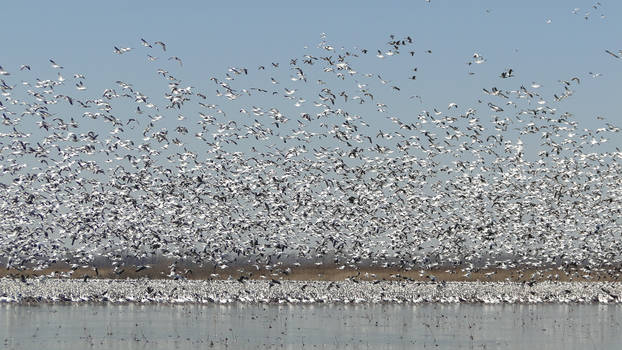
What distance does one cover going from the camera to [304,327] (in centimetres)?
5347

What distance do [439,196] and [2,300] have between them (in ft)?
103

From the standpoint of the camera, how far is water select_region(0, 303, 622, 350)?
151 feet

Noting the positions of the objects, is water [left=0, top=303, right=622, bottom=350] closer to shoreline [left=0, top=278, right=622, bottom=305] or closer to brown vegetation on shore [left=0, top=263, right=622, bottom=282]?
shoreline [left=0, top=278, right=622, bottom=305]

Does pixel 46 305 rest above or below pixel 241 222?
below

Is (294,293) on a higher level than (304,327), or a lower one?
higher

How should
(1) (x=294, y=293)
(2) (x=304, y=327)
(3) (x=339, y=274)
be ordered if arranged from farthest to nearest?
(3) (x=339, y=274) → (1) (x=294, y=293) → (2) (x=304, y=327)

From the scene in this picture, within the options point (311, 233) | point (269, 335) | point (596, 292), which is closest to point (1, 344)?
point (269, 335)

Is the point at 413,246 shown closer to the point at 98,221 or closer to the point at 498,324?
the point at 498,324

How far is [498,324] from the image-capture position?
187ft

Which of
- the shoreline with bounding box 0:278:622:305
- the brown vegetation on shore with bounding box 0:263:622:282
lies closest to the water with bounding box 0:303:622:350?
the shoreline with bounding box 0:278:622:305

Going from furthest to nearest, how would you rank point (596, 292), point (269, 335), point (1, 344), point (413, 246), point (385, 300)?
point (596, 292), point (385, 300), point (413, 246), point (269, 335), point (1, 344)

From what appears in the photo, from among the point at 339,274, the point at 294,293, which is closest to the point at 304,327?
the point at 294,293

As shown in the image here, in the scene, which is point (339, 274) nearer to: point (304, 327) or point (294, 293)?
point (294, 293)

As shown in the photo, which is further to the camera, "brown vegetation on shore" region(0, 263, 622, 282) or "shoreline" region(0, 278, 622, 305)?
"brown vegetation on shore" region(0, 263, 622, 282)
